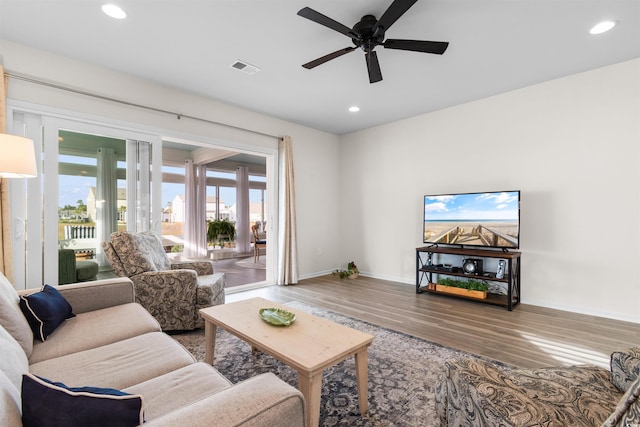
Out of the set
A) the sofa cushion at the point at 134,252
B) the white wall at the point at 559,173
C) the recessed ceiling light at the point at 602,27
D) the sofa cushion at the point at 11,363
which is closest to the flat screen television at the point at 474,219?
the white wall at the point at 559,173

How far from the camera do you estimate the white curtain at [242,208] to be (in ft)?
28.1

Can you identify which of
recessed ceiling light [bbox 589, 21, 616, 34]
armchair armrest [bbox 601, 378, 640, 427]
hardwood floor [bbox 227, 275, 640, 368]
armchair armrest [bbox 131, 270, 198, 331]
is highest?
recessed ceiling light [bbox 589, 21, 616, 34]

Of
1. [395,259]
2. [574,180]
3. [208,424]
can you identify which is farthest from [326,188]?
[208,424]

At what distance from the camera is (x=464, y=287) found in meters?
4.00

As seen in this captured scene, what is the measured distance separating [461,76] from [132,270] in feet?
13.5

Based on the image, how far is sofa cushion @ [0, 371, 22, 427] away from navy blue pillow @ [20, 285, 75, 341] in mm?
1137

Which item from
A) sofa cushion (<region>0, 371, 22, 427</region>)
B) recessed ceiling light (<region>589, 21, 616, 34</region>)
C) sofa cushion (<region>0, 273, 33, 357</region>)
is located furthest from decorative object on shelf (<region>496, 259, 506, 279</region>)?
sofa cushion (<region>0, 273, 33, 357</region>)

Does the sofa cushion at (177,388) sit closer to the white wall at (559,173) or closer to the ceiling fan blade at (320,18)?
the ceiling fan blade at (320,18)

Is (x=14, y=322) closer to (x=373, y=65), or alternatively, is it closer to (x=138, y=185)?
(x=138, y=185)

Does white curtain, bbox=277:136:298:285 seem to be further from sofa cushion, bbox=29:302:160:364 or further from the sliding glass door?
sofa cushion, bbox=29:302:160:364

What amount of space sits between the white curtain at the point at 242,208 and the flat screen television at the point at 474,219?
5532 millimetres

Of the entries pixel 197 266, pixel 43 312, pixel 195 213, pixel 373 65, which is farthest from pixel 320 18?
pixel 195 213

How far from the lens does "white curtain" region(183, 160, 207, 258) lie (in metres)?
7.89

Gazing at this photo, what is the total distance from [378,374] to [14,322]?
215cm
